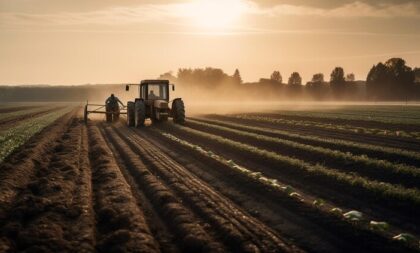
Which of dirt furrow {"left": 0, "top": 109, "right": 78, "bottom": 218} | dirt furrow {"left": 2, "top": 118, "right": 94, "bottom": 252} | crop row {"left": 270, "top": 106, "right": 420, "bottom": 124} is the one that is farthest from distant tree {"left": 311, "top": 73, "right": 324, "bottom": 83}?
dirt furrow {"left": 2, "top": 118, "right": 94, "bottom": 252}

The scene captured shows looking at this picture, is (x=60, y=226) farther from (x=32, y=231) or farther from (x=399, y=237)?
(x=399, y=237)

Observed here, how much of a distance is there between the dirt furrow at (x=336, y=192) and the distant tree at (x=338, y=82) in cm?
8834

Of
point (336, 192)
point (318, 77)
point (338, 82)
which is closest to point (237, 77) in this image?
point (318, 77)

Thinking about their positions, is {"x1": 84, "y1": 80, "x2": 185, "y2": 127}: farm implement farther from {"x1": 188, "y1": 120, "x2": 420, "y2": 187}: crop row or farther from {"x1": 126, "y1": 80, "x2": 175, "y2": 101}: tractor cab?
{"x1": 188, "y1": 120, "x2": 420, "y2": 187}: crop row

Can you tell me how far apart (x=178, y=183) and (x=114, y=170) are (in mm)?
2485

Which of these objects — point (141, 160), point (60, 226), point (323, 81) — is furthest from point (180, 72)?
point (60, 226)

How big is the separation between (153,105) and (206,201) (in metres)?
18.8

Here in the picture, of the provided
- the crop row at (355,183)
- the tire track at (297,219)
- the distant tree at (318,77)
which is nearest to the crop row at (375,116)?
the crop row at (355,183)

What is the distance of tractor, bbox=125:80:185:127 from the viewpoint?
2647 cm

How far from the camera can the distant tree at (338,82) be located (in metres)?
99.1

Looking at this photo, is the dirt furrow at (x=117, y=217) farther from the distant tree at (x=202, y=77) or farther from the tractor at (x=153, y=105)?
the distant tree at (x=202, y=77)

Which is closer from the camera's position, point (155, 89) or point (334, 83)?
point (155, 89)

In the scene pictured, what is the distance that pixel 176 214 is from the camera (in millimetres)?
8219

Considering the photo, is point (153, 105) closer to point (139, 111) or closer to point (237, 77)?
point (139, 111)
